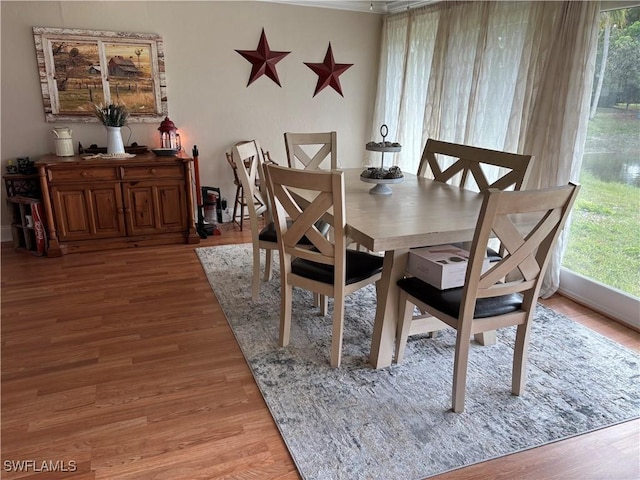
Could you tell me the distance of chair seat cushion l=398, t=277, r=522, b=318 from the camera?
1.90 m

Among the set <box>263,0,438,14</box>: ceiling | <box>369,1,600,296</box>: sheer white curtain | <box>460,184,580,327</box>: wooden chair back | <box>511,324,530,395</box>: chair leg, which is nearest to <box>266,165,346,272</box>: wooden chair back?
<box>460,184,580,327</box>: wooden chair back

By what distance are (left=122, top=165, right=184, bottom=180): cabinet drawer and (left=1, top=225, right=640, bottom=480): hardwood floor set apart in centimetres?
107

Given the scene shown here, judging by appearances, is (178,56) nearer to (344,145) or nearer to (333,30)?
(333,30)

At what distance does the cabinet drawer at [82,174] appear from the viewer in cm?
371

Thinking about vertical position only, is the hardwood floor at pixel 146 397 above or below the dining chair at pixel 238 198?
below

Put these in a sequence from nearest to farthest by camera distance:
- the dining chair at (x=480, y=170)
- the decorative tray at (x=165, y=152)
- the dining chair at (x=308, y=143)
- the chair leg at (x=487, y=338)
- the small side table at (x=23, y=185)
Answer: the dining chair at (x=480, y=170)
the chair leg at (x=487, y=338)
the dining chair at (x=308, y=143)
the small side table at (x=23, y=185)
the decorative tray at (x=165, y=152)

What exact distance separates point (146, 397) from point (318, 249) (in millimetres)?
1052

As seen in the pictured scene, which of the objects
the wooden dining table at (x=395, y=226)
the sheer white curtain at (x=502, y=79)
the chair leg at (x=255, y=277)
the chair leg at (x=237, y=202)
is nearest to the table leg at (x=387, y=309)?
the wooden dining table at (x=395, y=226)

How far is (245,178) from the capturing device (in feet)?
9.11

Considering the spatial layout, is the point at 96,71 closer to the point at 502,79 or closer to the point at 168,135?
the point at 168,135

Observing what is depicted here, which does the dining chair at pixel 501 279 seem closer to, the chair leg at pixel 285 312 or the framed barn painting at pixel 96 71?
the chair leg at pixel 285 312

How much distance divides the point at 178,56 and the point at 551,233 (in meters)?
3.83

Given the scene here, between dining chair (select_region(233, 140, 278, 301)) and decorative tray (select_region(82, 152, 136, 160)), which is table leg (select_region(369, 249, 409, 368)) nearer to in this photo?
dining chair (select_region(233, 140, 278, 301))

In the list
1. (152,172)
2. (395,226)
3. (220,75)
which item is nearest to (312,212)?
(395,226)
